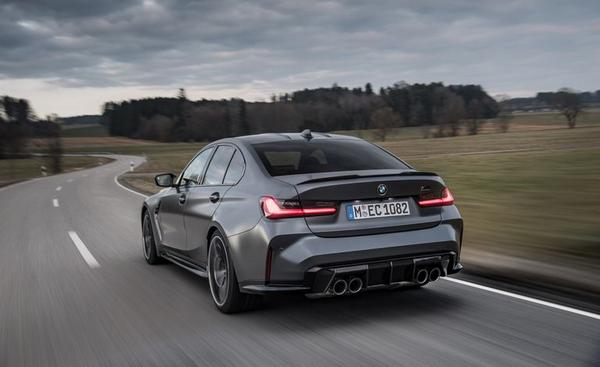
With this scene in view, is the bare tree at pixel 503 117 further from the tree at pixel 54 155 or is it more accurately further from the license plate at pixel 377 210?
the license plate at pixel 377 210

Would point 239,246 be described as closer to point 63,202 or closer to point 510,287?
point 510,287

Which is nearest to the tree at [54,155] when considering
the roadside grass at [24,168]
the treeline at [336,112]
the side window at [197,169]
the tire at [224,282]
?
the roadside grass at [24,168]

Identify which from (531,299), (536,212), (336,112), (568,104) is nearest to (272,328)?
(531,299)

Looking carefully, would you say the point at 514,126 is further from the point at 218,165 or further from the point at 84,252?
the point at 218,165

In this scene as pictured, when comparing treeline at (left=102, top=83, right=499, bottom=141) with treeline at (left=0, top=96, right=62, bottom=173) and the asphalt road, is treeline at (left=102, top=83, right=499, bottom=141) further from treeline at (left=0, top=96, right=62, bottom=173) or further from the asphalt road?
the asphalt road

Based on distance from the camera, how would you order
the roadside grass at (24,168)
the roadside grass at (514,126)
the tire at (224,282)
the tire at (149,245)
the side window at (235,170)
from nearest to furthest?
1. the tire at (224,282)
2. the side window at (235,170)
3. the tire at (149,245)
4. the roadside grass at (24,168)
5. the roadside grass at (514,126)

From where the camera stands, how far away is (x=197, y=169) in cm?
657

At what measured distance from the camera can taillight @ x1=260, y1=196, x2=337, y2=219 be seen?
4.63 metres

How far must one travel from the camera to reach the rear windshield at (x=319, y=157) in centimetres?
530

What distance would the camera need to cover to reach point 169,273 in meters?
7.31

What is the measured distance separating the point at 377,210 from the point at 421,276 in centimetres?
60

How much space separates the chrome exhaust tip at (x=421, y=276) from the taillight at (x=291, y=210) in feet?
2.60

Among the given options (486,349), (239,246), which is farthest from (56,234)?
(486,349)

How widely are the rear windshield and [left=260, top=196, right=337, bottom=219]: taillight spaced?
46cm
